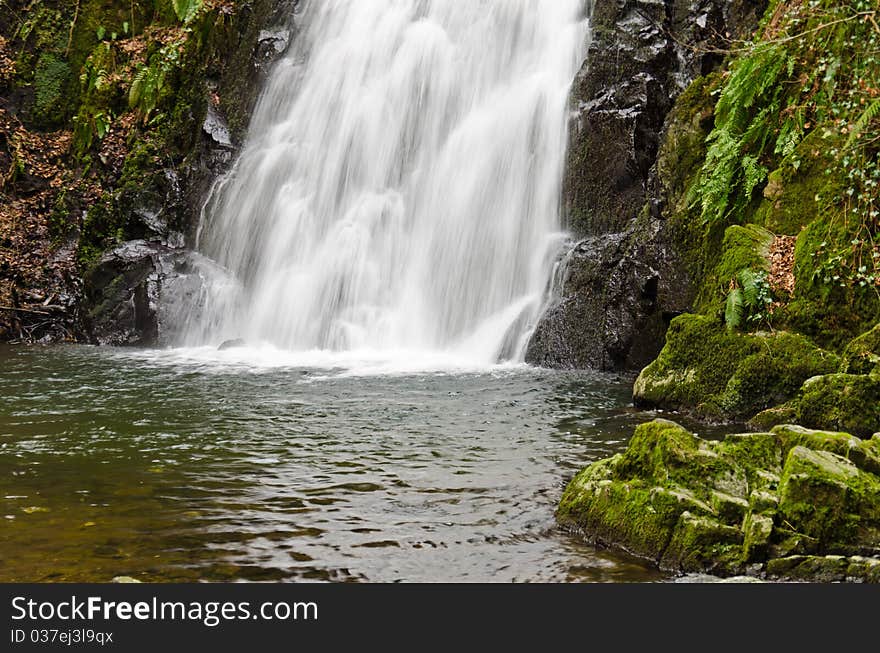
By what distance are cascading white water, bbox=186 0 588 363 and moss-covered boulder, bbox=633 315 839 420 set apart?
13.0ft

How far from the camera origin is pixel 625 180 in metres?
14.6

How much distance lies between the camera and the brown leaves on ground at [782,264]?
9.68 meters

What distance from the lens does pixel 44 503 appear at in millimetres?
6180

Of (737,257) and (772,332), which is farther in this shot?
(737,257)

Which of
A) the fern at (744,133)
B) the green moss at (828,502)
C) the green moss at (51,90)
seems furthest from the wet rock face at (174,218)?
the green moss at (828,502)

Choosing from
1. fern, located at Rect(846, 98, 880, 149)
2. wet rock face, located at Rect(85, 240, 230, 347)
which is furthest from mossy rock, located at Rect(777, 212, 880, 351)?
wet rock face, located at Rect(85, 240, 230, 347)

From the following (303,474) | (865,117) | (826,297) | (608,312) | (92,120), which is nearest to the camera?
(303,474)

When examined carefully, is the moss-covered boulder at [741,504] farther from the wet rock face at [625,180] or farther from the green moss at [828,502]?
the wet rock face at [625,180]

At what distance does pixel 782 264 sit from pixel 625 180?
198 inches

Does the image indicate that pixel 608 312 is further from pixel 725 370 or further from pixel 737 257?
pixel 725 370

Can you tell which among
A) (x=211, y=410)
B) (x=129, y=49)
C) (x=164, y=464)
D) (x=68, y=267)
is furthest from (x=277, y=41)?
(x=164, y=464)

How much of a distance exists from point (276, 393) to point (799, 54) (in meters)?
7.91

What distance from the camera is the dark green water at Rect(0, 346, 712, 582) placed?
5133mm

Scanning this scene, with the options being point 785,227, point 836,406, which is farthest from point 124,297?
point 836,406
